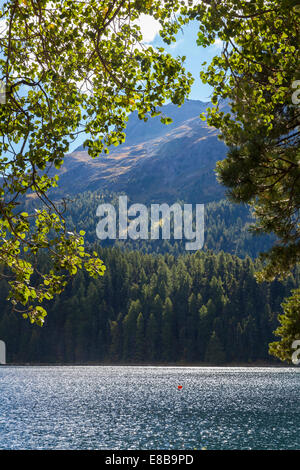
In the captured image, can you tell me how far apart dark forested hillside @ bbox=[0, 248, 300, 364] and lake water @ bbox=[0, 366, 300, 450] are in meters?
35.8

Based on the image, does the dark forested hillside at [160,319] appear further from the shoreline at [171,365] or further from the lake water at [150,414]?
the lake water at [150,414]

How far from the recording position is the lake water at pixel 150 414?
4016cm

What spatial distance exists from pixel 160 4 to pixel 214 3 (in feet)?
4.08

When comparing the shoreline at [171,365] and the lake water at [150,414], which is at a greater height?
the lake water at [150,414]

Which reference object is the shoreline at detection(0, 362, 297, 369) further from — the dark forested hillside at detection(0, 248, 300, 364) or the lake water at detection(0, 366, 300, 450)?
the lake water at detection(0, 366, 300, 450)

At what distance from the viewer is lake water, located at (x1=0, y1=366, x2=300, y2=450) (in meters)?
40.2

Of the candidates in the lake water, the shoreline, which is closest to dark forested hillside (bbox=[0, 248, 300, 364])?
the shoreline

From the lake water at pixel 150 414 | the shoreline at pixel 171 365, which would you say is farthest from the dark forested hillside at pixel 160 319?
the lake water at pixel 150 414

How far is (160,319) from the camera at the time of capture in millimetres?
140625

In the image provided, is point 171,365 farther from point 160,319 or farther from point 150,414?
point 150,414

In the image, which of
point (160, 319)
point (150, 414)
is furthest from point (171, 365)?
point (150, 414)

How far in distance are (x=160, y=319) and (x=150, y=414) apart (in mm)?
84265

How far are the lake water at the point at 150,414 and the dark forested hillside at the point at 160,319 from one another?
117ft

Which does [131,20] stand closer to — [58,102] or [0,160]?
[58,102]
